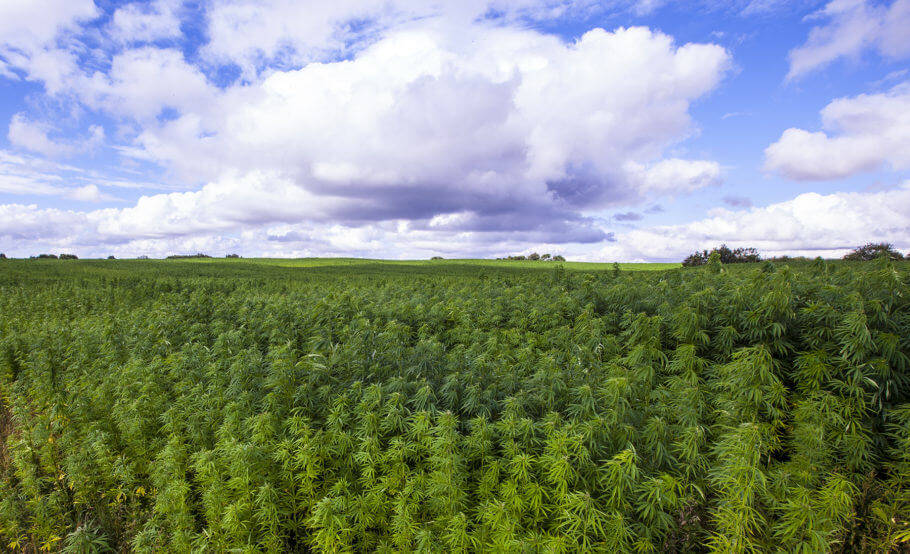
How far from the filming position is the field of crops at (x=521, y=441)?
11.2ft

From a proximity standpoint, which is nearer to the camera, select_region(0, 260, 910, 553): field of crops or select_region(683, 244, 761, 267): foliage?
select_region(0, 260, 910, 553): field of crops

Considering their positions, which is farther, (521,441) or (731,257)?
(731,257)

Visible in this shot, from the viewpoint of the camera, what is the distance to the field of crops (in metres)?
3.41

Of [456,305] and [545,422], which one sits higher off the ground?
[456,305]

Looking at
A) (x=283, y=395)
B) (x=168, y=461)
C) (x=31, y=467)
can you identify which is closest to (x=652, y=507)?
(x=283, y=395)

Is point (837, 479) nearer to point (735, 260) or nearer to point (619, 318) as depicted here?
point (619, 318)

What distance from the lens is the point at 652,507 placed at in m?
3.16

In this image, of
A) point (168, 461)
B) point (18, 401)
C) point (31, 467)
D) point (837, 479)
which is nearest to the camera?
point (837, 479)

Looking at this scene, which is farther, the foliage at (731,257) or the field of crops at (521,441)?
the foliage at (731,257)

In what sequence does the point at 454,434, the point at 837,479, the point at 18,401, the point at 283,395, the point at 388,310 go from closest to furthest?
the point at 837,479 < the point at 454,434 < the point at 283,395 < the point at 18,401 < the point at 388,310

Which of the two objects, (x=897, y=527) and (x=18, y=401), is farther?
(x=18, y=401)

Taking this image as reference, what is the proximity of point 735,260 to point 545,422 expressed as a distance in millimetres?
31930

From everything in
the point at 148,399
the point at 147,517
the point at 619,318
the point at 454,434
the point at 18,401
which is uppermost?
the point at 619,318

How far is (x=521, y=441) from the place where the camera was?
400cm
